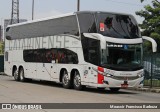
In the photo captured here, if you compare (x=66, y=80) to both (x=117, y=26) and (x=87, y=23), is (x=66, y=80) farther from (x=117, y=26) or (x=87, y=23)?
(x=117, y=26)

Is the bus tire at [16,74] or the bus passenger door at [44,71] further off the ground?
the bus passenger door at [44,71]

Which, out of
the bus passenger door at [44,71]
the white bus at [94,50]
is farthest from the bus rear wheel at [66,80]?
the bus passenger door at [44,71]

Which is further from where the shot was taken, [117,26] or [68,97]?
[117,26]

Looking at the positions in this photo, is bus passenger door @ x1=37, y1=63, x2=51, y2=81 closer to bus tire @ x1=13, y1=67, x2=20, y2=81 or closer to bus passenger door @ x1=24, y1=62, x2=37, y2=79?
bus passenger door @ x1=24, y1=62, x2=37, y2=79

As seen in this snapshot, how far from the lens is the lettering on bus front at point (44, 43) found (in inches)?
948

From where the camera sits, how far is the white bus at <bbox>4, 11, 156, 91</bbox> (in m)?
21.7

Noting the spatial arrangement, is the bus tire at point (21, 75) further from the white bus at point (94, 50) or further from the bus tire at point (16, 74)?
the white bus at point (94, 50)

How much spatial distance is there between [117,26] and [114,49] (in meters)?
1.30

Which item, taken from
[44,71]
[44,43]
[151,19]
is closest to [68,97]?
[44,71]

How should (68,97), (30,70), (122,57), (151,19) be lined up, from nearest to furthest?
(68,97) → (122,57) → (30,70) → (151,19)

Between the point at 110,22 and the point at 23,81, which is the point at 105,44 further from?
the point at 23,81

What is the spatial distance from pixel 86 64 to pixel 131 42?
2.50 metres

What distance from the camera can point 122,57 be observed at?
21.9 meters

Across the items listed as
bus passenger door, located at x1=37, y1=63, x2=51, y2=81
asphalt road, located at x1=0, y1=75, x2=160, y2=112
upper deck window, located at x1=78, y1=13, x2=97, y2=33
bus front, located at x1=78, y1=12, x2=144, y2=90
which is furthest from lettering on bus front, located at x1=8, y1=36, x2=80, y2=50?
asphalt road, located at x1=0, y1=75, x2=160, y2=112
